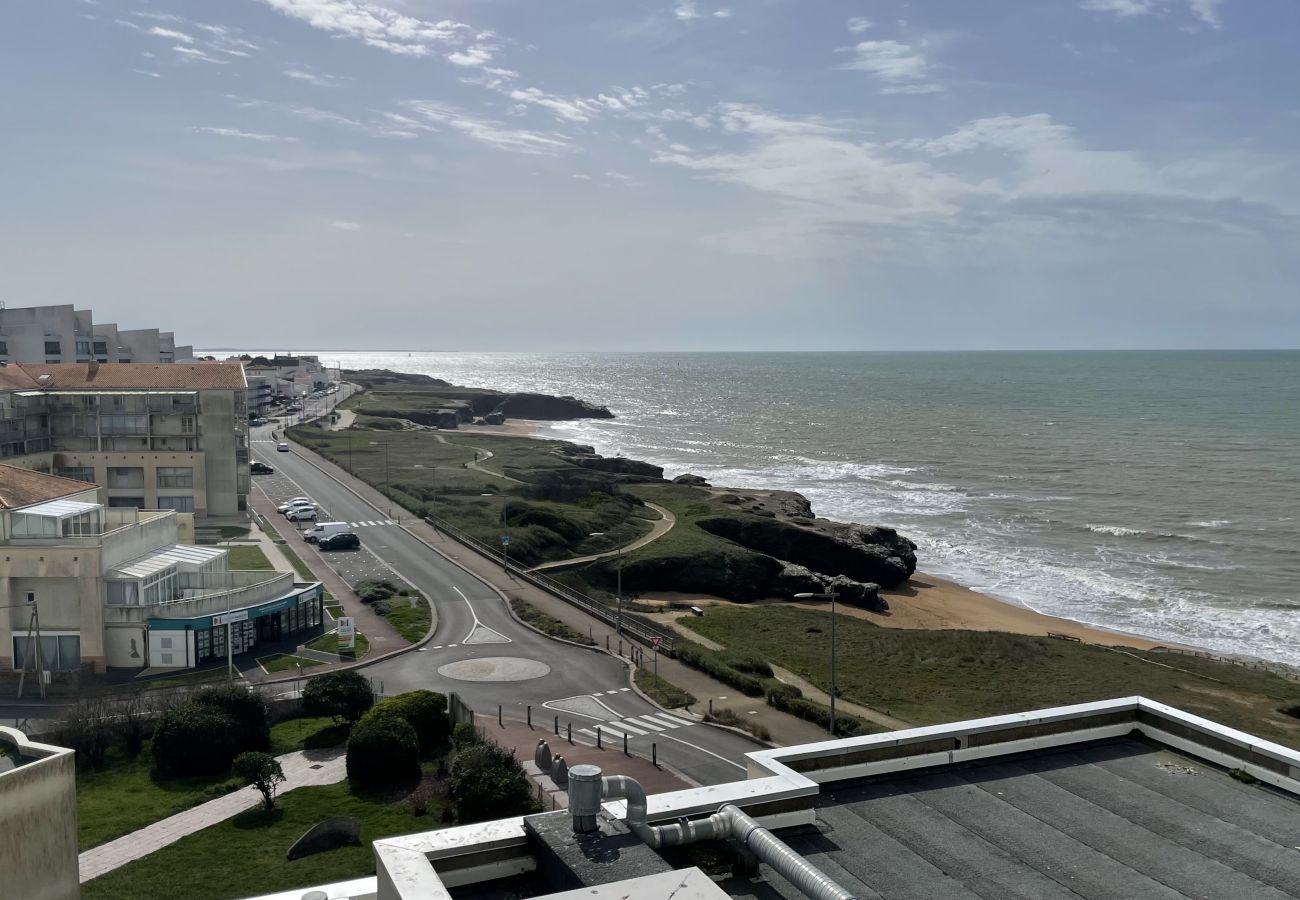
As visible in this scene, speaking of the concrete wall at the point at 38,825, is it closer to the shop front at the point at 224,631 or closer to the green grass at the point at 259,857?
the green grass at the point at 259,857

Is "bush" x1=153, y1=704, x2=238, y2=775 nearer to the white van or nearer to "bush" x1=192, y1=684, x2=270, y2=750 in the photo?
"bush" x1=192, y1=684, x2=270, y2=750

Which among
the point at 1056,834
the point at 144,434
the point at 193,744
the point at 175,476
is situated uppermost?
the point at 1056,834

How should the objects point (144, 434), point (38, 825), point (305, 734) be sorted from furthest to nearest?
point (144, 434), point (305, 734), point (38, 825)

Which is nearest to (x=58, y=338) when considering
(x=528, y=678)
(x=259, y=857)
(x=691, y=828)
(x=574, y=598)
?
(x=574, y=598)

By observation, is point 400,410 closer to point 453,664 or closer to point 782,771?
point 453,664

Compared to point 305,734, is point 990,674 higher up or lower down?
lower down

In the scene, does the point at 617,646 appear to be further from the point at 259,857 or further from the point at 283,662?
the point at 259,857
